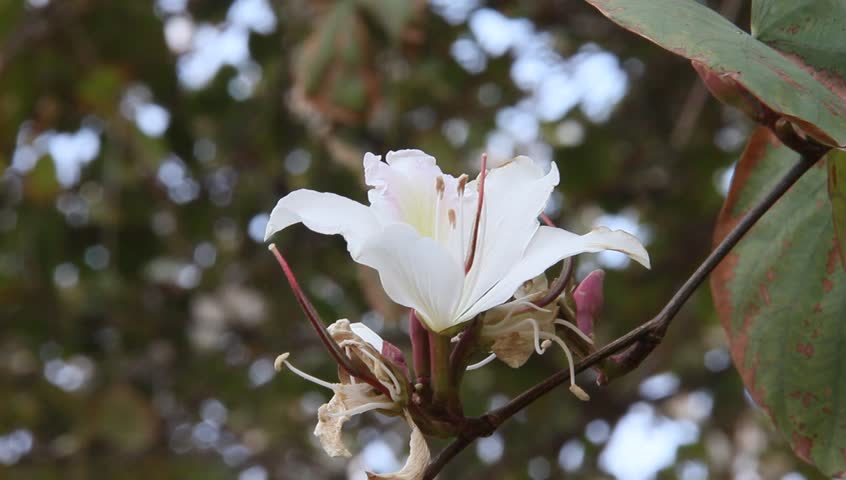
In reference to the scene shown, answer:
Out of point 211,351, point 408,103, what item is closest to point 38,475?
point 211,351

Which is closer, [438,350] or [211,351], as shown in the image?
[438,350]

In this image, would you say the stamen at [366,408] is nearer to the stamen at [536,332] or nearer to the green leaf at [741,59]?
the stamen at [536,332]

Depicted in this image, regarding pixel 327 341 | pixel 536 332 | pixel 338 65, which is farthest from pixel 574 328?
pixel 338 65

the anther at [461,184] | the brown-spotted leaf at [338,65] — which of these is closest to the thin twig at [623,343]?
the anther at [461,184]

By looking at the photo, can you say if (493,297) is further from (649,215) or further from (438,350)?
(649,215)

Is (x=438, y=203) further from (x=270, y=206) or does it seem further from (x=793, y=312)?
(x=270, y=206)

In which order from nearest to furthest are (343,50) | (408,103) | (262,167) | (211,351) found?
(343,50)
(408,103)
(262,167)
(211,351)
